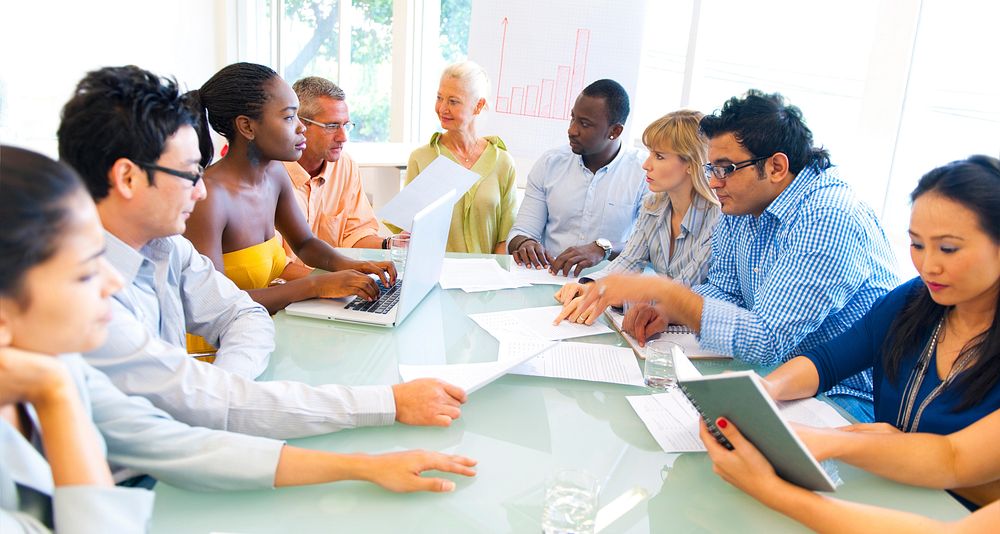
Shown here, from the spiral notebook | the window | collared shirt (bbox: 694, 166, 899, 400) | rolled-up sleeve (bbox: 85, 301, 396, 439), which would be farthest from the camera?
the window

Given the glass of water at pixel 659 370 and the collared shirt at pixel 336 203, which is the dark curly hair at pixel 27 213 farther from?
the collared shirt at pixel 336 203

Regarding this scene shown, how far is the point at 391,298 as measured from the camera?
6.70 feet

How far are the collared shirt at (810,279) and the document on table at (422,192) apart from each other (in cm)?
116

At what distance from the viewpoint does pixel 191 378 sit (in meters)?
1.24

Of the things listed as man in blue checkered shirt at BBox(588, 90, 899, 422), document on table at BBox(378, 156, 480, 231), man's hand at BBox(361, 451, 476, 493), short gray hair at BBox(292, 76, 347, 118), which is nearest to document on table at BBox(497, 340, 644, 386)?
man in blue checkered shirt at BBox(588, 90, 899, 422)

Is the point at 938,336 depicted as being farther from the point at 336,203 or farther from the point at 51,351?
the point at 336,203

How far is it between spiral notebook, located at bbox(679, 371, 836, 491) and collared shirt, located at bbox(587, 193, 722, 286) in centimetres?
124

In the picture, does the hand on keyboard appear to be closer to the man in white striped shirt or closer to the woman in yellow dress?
the woman in yellow dress

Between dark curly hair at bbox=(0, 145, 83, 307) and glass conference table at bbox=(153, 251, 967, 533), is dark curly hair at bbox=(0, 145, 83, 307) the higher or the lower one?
the higher one

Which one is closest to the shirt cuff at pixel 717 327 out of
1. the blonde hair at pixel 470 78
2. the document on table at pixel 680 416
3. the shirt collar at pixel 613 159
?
the document on table at pixel 680 416

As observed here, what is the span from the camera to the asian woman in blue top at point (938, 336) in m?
1.29

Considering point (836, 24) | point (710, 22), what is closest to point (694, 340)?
point (836, 24)

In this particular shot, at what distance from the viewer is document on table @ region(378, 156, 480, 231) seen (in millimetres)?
2607

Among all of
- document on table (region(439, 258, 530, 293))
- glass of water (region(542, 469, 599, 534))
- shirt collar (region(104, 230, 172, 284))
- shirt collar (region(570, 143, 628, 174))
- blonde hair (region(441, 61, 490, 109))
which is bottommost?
document on table (region(439, 258, 530, 293))
